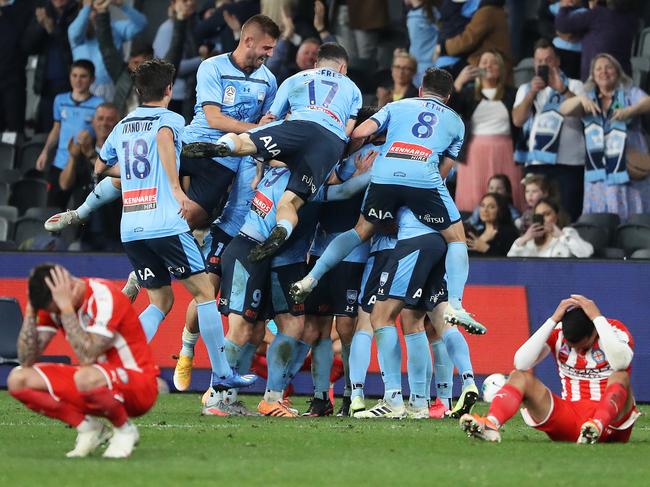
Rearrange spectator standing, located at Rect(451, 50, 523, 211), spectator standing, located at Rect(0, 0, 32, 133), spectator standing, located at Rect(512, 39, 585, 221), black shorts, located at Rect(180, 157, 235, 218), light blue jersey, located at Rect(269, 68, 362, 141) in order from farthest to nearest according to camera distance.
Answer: spectator standing, located at Rect(0, 0, 32, 133) < spectator standing, located at Rect(451, 50, 523, 211) < spectator standing, located at Rect(512, 39, 585, 221) < black shorts, located at Rect(180, 157, 235, 218) < light blue jersey, located at Rect(269, 68, 362, 141)

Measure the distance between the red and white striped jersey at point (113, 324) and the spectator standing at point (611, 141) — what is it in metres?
8.76

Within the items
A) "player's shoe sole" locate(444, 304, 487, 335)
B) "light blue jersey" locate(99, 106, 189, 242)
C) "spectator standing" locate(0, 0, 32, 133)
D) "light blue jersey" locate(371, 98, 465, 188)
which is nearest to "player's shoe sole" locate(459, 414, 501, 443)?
"player's shoe sole" locate(444, 304, 487, 335)

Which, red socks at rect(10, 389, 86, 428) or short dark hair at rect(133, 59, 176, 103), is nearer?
red socks at rect(10, 389, 86, 428)

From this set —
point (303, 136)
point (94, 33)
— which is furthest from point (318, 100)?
point (94, 33)

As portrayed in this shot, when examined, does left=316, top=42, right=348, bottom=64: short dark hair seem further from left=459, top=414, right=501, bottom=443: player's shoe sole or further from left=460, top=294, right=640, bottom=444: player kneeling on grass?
left=459, top=414, right=501, bottom=443: player's shoe sole

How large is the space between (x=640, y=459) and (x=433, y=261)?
3399mm

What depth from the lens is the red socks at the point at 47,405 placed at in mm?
8102

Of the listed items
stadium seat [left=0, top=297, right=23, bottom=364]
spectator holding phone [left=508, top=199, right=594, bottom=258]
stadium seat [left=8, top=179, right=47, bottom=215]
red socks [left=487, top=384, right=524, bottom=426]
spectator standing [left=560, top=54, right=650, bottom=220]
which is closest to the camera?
red socks [left=487, top=384, right=524, bottom=426]

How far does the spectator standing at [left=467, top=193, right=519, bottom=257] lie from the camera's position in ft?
50.1

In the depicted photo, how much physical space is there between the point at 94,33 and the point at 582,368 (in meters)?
11.8

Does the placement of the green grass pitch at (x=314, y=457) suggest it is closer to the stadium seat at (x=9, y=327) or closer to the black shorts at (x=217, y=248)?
the black shorts at (x=217, y=248)

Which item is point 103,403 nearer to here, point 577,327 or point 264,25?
point 577,327

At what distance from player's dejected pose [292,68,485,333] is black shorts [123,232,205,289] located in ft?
3.64

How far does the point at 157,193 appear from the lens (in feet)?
36.1
